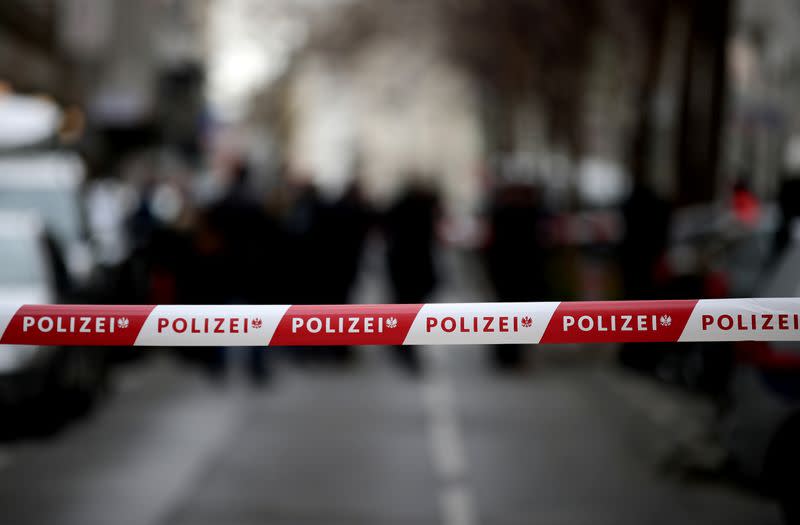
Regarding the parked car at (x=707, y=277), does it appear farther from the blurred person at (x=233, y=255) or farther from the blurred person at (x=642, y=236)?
the blurred person at (x=233, y=255)

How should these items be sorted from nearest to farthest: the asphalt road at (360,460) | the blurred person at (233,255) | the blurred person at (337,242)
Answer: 1. the asphalt road at (360,460)
2. the blurred person at (233,255)
3. the blurred person at (337,242)

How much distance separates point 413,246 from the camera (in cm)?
1791

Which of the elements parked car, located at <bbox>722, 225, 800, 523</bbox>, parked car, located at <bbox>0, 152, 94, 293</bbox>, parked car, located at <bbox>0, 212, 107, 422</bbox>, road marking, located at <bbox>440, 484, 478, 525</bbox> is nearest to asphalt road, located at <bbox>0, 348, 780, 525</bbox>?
road marking, located at <bbox>440, 484, 478, 525</bbox>

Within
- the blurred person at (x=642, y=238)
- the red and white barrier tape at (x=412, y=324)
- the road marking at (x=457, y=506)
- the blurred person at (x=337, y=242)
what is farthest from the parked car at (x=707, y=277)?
the red and white barrier tape at (x=412, y=324)

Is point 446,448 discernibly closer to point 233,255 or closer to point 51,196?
point 233,255

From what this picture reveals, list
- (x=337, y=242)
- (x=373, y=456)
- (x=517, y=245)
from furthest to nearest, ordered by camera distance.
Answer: (x=337, y=242) → (x=517, y=245) → (x=373, y=456)

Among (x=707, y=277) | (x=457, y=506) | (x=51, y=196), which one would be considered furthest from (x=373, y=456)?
(x=51, y=196)

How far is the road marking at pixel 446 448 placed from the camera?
9.24 m

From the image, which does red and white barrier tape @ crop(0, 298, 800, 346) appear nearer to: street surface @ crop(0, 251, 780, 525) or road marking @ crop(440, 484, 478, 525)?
street surface @ crop(0, 251, 780, 525)

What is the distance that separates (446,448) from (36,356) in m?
2.99

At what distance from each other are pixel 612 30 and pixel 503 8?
544 inches

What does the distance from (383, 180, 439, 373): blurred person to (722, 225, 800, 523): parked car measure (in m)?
9.70

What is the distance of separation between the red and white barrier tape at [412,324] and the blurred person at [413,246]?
473 inches

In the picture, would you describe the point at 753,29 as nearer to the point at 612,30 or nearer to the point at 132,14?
the point at 612,30
